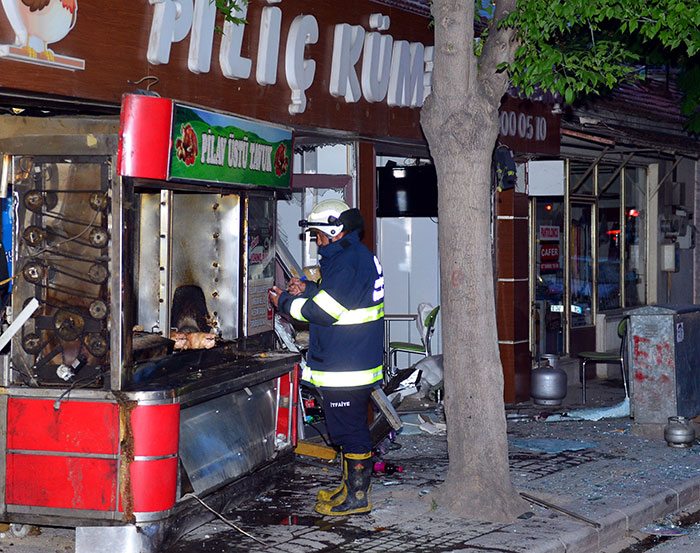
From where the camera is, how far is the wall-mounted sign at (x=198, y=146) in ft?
19.4

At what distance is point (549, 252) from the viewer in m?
14.2

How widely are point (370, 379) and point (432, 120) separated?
6.16 ft

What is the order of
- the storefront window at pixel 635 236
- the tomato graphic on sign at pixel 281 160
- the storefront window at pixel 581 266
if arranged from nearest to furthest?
1. the tomato graphic on sign at pixel 281 160
2. the storefront window at pixel 581 266
3. the storefront window at pixel 635 236

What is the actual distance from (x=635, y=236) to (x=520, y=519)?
425 inches

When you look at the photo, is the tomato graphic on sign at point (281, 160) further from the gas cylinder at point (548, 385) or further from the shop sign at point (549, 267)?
the shop sign at point (549, 267)

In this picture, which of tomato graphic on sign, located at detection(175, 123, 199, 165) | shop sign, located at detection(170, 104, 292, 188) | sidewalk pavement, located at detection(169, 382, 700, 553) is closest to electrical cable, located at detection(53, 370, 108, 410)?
sidewalk pavement, located at detection(169, 382, 700, 553)

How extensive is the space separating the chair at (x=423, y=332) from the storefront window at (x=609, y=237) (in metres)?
4.48

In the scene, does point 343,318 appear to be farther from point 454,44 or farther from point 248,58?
point 248,58

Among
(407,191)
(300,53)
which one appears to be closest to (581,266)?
(407,191)

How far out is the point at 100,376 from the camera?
6.03m

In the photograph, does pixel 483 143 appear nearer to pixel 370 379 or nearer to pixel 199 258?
pixel 370 379

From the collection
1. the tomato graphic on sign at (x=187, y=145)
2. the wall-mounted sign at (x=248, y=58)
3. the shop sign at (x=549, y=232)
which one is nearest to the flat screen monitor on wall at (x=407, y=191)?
the wall-mounted sign at (x=248, y=58)

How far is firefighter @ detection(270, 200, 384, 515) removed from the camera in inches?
→ 269

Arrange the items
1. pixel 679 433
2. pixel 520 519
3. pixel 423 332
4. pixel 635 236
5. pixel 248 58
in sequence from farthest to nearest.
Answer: pixel 635 236
pixel 423 332
pixel 679 433
pixel 248 58
pixel 520 519
